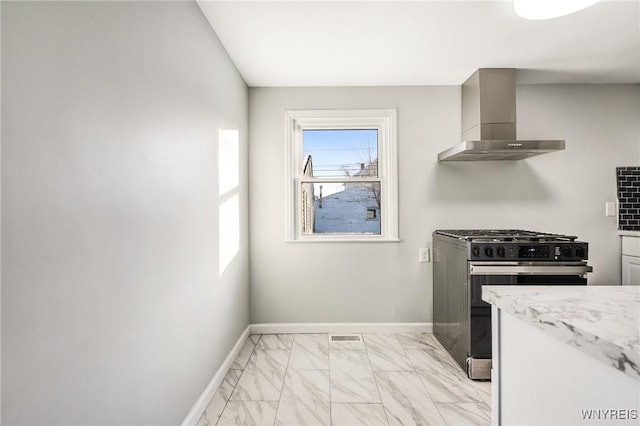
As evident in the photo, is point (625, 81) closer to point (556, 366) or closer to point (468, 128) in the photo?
point (468, 128)

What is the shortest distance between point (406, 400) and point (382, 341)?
3.09ft

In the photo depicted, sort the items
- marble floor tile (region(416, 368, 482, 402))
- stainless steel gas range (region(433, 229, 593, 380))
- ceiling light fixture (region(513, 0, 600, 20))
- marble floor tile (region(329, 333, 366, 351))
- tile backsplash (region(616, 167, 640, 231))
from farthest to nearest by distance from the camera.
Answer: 1. tile backsplash (region(616, 167, 640, 231))
2. marble floor tile (region(329, 333, 366, 351))
3. stainless steel gas range (region(433, 229, 593, 380))
4. marble floor tile (region(416, 368, 482, 402))
5. ceiling light fixture (region(513, 0, 600, 20))

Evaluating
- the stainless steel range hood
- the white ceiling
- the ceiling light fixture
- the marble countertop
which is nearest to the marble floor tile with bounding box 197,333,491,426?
the marble countertop

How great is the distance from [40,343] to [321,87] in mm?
2958

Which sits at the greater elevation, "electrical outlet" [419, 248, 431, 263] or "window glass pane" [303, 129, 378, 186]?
"window glass pane" [303, 129, 378, 186]

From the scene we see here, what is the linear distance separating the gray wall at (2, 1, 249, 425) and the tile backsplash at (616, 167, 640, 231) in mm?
3801

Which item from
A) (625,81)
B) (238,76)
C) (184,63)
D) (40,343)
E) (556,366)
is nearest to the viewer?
(556,366)

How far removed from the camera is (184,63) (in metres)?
1.77

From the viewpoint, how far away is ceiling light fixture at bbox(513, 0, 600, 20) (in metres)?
1.51

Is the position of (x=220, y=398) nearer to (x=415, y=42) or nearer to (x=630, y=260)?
(x=415, y=42)

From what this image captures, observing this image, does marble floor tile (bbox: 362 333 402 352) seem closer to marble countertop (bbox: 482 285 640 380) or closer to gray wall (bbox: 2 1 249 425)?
gray wall (bbox: 2 1 249 425)

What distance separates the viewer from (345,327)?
127 inches

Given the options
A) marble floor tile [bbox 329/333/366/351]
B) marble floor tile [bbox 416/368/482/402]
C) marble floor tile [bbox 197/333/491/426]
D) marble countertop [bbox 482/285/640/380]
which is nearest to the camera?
marble countertop [bbox 482/285/640/380]

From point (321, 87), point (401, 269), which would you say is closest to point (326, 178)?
point (321, 87)
